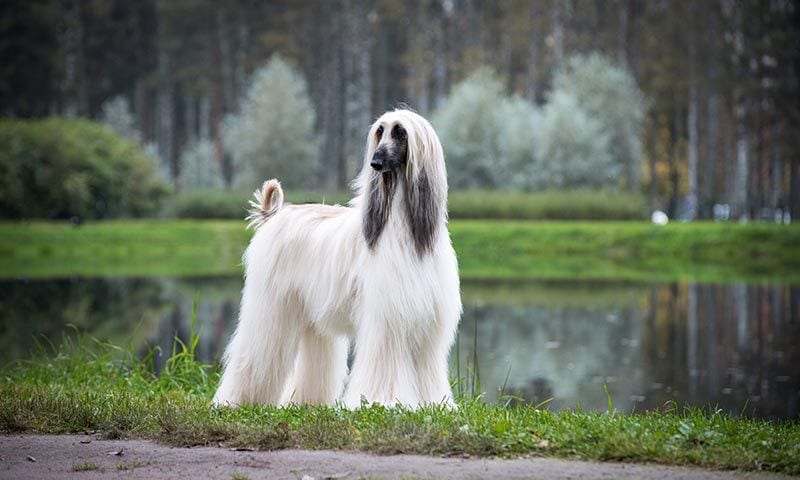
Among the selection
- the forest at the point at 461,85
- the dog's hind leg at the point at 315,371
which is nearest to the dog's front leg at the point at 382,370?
the dog's hind leg at the point at 315,371

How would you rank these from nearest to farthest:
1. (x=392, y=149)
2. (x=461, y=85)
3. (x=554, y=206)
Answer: (x=392, y=149), (x=554, y=206), (x=461, y=85)

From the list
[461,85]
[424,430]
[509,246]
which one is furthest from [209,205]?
[424,430]

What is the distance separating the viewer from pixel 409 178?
748cm

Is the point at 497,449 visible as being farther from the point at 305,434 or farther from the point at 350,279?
the point at 350,279

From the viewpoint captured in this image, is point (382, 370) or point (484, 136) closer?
point (382, 370)

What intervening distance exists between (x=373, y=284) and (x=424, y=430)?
1373 millimetres

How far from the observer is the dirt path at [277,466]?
5.73m

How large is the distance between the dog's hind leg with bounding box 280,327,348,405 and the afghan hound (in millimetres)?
74

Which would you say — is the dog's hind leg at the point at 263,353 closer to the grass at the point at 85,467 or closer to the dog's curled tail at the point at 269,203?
the dog's curled tail at the point at 269,203

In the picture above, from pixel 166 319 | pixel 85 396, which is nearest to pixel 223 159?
pixel 166 319

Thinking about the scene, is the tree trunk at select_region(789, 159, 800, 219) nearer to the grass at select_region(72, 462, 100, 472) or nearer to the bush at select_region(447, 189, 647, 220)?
the bush at select_region(447, 189, 647, 220)

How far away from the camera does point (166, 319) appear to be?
20625 mm

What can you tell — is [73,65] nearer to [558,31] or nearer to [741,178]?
[558,31]

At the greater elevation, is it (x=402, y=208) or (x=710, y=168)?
(x=710, y=168)
